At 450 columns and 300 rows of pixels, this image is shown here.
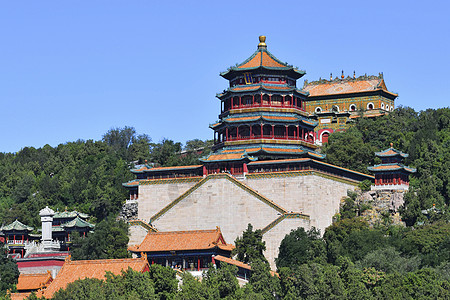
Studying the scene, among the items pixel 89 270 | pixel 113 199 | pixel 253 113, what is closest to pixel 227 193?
pixel 253 113

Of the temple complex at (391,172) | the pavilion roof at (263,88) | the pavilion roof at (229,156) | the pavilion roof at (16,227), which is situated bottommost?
the pavilion roof at (16,227)

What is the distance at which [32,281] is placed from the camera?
69750 mm

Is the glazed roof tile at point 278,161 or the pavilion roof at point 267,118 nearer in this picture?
the glazed roof tile at point 278,161

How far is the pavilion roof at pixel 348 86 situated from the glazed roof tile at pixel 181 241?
1602 inches

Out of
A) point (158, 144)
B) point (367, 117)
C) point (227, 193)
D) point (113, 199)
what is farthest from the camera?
point (158, 144)

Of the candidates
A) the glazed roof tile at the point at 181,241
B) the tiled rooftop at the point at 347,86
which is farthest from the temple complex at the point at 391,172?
the tiled rooftop at the point at 347,86

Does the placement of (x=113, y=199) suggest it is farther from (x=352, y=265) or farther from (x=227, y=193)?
(x=352, y=265)

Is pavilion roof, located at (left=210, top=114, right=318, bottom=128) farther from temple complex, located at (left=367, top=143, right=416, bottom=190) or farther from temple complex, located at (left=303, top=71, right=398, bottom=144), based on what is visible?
temple complex, located at (left=303, top=71, right=398, bottom=144)

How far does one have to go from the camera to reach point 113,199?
88000mm

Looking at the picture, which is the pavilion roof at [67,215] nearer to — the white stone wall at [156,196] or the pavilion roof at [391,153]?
the white stone wall at [156,196]

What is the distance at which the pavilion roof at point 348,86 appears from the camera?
103m

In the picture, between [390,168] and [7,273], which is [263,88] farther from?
[7,273]

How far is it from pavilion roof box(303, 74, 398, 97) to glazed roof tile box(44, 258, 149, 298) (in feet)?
155

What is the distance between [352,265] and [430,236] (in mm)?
9116
